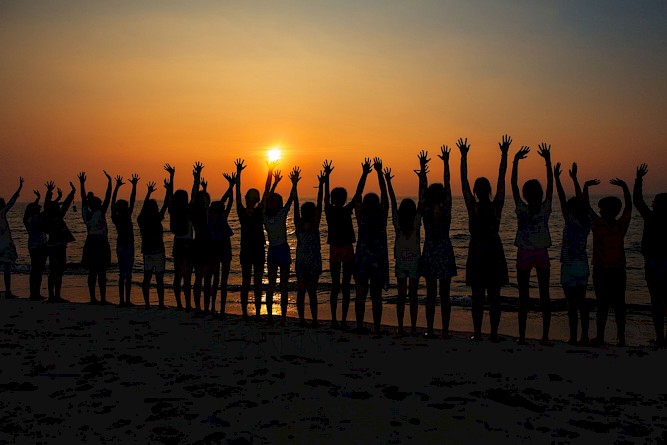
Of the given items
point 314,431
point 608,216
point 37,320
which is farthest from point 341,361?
point 37,320

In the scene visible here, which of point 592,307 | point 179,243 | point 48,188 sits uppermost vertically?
point 48,188

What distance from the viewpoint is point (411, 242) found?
27.6 ft

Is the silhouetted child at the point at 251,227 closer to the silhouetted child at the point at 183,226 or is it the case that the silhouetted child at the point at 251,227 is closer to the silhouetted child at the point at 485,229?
the silhouetted child at the point at 183,226

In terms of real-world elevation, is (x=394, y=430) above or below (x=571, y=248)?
below

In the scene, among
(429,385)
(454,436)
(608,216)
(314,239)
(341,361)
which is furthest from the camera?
(314,239)

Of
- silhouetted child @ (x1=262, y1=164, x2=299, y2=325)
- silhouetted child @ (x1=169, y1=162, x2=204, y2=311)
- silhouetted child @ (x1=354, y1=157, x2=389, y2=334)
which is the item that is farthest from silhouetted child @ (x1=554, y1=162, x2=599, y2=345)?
silhouetted child @ (x1=169, y1=162, x2=204, y2=311)

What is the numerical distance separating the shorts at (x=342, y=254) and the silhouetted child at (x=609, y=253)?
361cm

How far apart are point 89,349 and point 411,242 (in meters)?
4.79

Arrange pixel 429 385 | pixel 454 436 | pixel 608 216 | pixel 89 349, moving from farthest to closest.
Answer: pixel 608 216 → pixel 89 349 → pixel 429 385 → pixel 454 436

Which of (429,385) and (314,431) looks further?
(429,385)

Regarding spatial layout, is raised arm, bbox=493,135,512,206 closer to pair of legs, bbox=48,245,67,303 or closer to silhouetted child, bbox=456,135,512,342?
silhouetted child, bbox=456,135,512,342

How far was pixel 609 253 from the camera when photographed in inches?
308

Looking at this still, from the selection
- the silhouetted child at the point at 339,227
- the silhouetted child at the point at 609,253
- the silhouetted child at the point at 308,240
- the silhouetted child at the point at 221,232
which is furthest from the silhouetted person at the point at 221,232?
the silhouetted child at the point at 609,253

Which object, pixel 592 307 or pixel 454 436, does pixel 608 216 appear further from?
pixel 592 307
